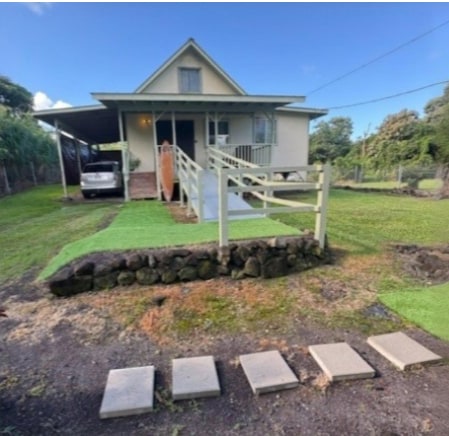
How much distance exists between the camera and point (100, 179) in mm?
11828

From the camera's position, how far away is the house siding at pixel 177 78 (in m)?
13.7

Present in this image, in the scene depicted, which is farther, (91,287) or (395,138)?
(395,138)

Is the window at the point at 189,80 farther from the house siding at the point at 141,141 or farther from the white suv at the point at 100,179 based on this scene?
the white suv at the point at 100,179

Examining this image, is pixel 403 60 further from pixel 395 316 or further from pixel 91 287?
pixel 91 287

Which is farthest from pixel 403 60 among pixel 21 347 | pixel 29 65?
pixel 29 65

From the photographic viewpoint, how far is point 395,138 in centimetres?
2802

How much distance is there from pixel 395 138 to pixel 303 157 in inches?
Answer: 696

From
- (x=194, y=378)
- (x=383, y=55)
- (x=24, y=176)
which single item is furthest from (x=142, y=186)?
(x=383, y=55)

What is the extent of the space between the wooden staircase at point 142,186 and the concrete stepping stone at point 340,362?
929cm

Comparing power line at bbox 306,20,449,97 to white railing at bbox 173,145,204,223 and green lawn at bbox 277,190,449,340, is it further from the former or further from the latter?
white railing at bbox 173,145,204,223

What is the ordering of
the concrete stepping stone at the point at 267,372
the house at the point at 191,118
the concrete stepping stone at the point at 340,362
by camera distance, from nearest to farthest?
the concrete stepping stone at the point at 267,372
the concrete stepping stone at the point at 340,362
the house at the point at 191,118

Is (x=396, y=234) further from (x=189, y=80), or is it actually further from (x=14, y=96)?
(x=14, y=96)

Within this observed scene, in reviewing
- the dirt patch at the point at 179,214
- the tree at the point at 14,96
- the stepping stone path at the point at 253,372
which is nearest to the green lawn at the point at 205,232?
the dirt patch at the point at 179,214

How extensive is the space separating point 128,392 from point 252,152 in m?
11.7
